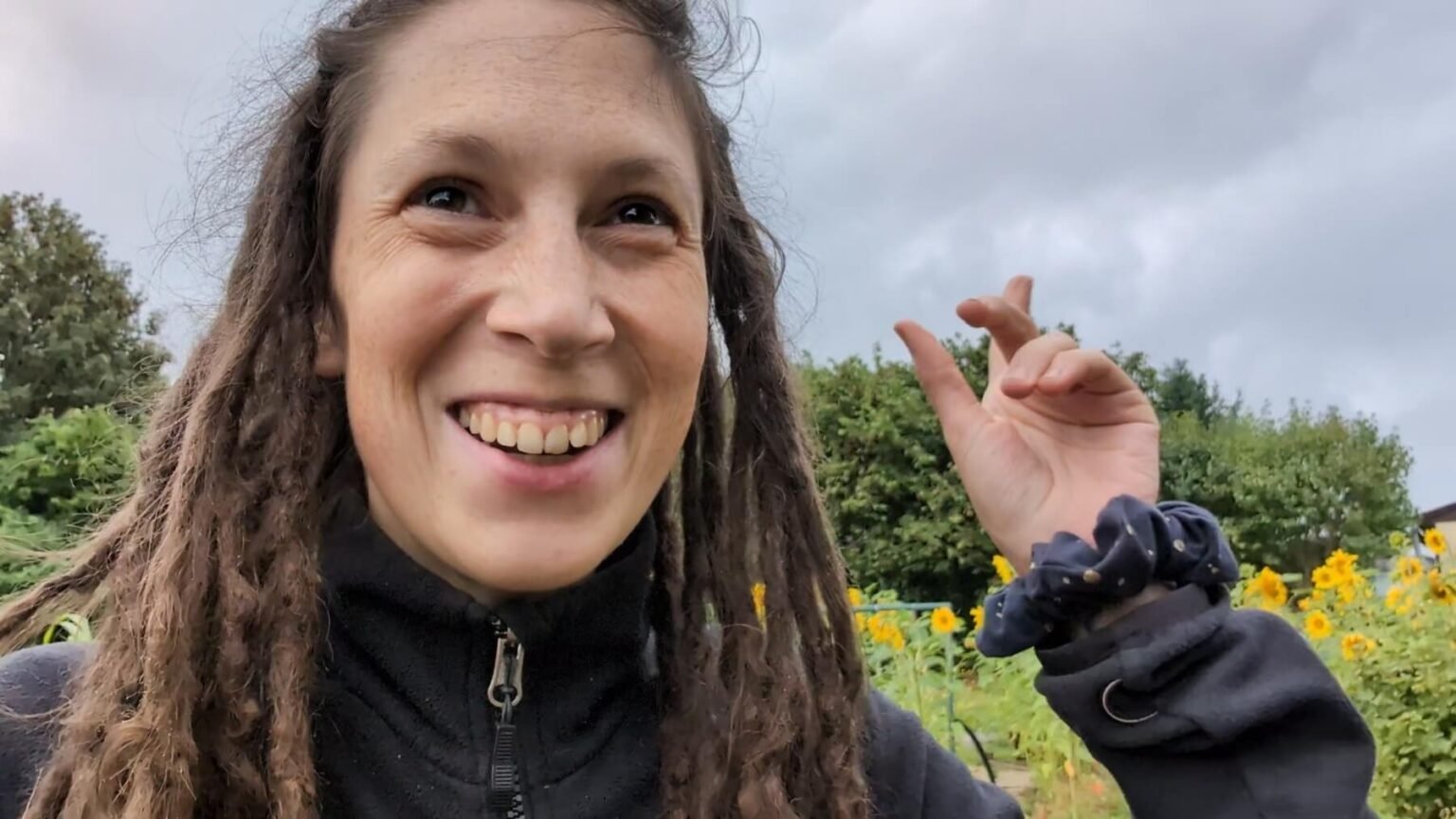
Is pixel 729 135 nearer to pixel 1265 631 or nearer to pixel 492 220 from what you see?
pixel 492 220

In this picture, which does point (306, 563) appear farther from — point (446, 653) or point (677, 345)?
point (677, 345)

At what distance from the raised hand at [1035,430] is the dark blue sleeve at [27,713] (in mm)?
1076

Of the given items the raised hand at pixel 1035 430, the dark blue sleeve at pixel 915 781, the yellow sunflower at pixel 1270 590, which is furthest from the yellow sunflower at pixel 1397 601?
the dark blue sleeve at pixel 915 781

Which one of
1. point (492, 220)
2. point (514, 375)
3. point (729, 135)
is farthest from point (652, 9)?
point (514, 375)

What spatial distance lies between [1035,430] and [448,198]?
34.3 inches

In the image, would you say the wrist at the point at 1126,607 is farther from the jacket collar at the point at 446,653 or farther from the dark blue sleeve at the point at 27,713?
the dark blue sleeve at the point at 27,713

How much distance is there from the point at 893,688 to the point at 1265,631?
2.39 m

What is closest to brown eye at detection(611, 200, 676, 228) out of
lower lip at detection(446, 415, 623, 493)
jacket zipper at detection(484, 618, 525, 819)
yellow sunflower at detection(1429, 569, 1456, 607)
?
lower lip at detection(446, 415, 623, 493)

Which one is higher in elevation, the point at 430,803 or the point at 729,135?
the point at 729,135

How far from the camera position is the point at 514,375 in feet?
3.72

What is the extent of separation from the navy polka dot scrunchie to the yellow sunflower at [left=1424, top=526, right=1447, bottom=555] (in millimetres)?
3817

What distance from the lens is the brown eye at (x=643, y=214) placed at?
124 cm

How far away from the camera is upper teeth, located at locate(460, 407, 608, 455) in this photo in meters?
1.14

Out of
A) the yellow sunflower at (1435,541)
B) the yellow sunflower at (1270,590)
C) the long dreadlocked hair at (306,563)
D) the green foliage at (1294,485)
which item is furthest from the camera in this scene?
the green foliage at (1294,485)
